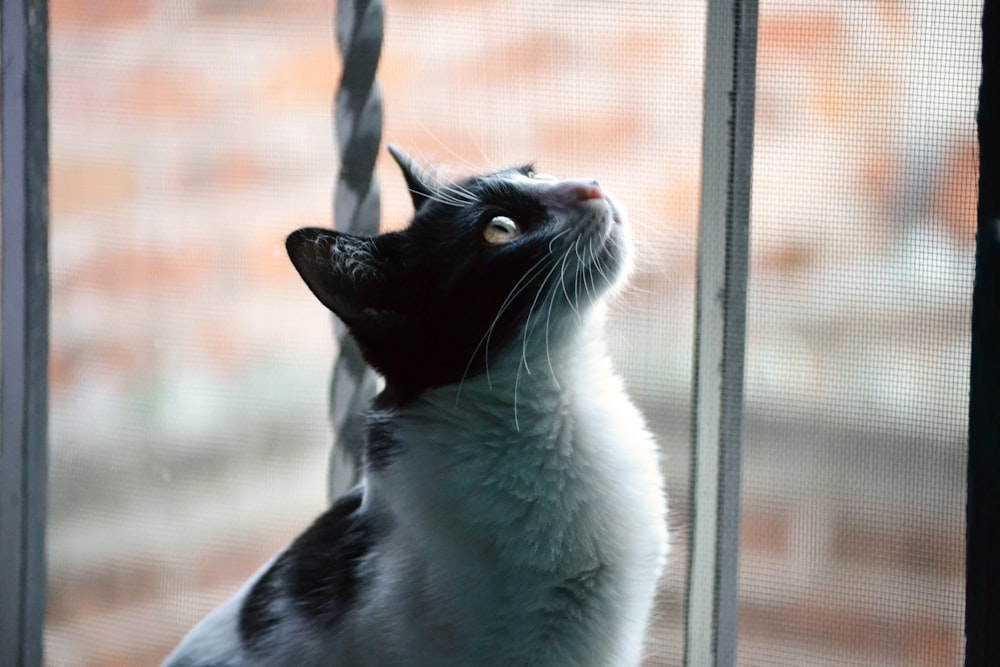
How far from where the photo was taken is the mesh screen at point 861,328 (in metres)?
0.78

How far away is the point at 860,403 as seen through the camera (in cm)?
81

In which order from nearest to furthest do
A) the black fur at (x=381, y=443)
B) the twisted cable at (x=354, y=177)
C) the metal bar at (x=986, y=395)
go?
the metal bar at (x=986, y=395), the black fur at (x=381, y=443), the twisted cable at (x=354, y=177)

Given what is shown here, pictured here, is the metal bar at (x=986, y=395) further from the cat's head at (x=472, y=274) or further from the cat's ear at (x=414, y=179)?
the cat's ear at (x=414, y=179)

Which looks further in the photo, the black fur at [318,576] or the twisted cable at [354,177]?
the twisted cable at [354,177]

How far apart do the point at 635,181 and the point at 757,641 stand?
17.4 inches

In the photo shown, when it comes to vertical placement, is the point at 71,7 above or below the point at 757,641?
above

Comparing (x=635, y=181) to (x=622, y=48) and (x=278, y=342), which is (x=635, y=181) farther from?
(x=278, y=342)

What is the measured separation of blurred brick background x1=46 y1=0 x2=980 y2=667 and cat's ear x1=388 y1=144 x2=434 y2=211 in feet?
0.22

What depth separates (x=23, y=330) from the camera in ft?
3.77

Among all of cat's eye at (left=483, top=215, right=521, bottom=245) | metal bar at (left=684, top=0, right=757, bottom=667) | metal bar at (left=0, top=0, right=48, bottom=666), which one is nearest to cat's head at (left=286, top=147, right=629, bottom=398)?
cat's eye at (left=483, top=215, right=521, bottom=245)

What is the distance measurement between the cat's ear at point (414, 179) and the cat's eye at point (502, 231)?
0.12 metres

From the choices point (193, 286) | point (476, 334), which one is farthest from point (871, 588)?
point (193, 286)

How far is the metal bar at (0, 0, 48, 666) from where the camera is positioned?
3.62ft

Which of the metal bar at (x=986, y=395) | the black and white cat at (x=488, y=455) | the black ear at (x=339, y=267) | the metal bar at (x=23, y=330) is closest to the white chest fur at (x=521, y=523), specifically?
the black and white cat at (x=488, y=455)
